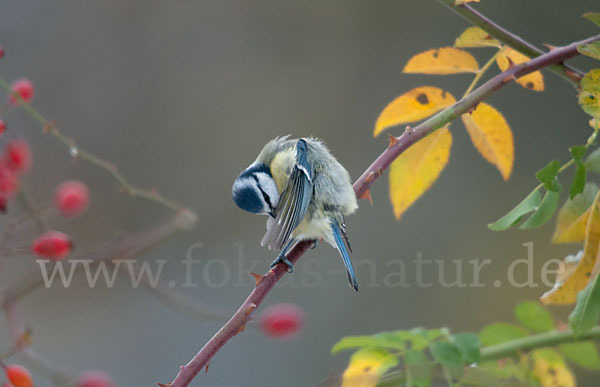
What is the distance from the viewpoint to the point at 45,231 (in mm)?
602

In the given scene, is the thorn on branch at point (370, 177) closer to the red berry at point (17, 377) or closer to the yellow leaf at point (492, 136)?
the yellow leaf at point (492, 136)

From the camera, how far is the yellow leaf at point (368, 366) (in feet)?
1.79

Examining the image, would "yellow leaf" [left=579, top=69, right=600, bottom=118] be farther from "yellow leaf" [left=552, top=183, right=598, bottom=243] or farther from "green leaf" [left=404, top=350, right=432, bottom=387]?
"green leaf" [left=404, top=350, right=432, bottom=387]

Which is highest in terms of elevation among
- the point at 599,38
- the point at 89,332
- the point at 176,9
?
the point at 176,9

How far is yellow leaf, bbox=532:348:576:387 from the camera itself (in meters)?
0.62

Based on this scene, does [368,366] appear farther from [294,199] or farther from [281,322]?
[294,199]

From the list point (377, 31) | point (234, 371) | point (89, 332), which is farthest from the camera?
point (377, 31)

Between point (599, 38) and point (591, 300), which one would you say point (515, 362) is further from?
point (599, 38)

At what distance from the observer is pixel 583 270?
1.76 feet

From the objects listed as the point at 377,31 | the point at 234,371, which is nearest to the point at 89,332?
the point at 234,371

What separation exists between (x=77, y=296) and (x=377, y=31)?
1.10 metres

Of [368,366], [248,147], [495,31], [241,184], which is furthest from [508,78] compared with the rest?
[248,147]

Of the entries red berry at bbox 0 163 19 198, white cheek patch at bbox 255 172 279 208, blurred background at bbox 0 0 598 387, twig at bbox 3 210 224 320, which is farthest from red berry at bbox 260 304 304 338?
blurred background at bbox 0 0 598 387

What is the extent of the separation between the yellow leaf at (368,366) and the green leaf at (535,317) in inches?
5.7
